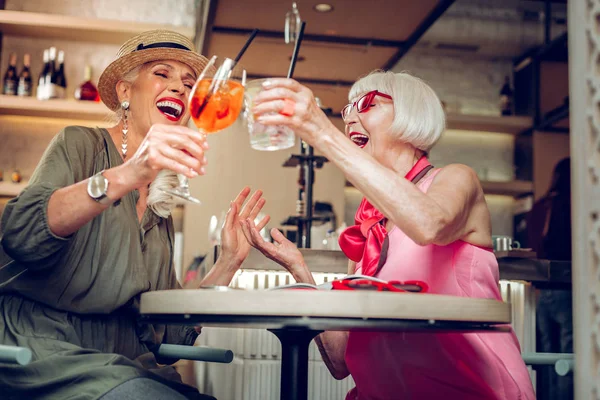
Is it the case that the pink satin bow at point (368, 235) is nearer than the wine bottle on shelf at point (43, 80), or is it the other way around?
the pink satin bow at point (368, 235)

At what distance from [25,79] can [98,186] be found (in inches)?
151

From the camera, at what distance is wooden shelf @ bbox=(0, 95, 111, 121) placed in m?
4.66

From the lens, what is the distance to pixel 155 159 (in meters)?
1.34

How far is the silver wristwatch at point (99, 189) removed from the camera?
1449mm

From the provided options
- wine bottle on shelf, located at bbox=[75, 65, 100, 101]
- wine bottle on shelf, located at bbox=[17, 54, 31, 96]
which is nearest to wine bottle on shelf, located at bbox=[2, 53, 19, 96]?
wine bottle on shelf, located at bbox=[17, 54, 31, 96]

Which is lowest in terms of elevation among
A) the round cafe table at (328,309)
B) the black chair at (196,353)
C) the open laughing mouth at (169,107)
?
the black chair at (196,353)

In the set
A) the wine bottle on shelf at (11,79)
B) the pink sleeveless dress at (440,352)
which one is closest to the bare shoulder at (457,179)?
the pink sleeveless dress at (440,352)

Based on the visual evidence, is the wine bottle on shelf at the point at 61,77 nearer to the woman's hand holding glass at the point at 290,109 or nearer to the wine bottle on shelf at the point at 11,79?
the wine bottle on shelf at the point at 11,79

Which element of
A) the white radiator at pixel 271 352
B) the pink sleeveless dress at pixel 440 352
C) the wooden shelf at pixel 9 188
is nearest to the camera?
the pink sleeveless dress at pixel 440 352

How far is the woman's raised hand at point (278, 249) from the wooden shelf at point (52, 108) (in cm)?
292

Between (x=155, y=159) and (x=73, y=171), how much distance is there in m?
0.47

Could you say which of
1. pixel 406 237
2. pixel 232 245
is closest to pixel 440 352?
pixel 406 237

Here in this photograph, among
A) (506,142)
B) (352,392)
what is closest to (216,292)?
(352,392)

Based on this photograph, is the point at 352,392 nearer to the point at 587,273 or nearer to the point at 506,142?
the point at 587,273
